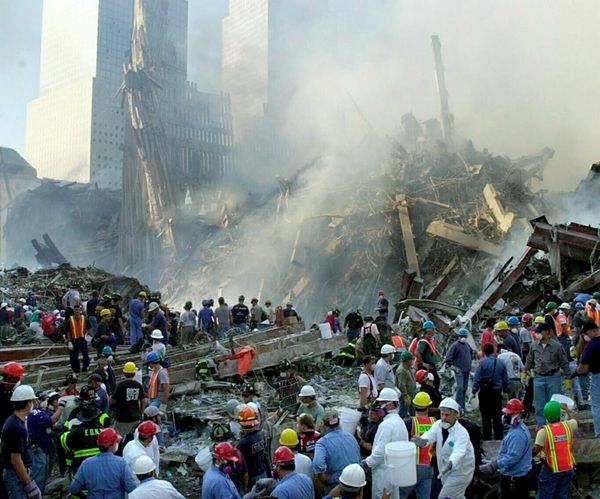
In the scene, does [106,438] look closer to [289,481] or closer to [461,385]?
[289,481]

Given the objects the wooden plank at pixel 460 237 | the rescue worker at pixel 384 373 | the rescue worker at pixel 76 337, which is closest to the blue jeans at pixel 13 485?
the rescue worker at pixel 384 373

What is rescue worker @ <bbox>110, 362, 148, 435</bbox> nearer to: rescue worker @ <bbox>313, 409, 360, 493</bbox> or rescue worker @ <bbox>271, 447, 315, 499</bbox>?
rescue worker @ <bbox>313, 409, 360, 493</bbox>

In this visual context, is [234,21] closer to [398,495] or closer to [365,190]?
[365,190]

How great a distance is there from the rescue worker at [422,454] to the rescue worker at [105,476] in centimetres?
217

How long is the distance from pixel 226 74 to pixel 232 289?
5119 centimetres

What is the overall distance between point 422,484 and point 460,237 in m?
14.3

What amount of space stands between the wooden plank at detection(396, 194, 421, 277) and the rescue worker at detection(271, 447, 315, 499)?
1547 cm

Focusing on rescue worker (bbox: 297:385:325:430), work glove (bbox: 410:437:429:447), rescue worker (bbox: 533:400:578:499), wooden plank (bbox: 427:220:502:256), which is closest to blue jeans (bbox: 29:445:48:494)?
rescue worker (bbox: 297:385:325:430)

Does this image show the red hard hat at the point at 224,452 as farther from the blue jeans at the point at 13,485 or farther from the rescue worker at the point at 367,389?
the rescue worker at the point at 367,389

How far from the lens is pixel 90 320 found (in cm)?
1182

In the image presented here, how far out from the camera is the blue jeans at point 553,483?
182 inches

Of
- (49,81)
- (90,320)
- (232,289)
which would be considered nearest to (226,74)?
(49,81)

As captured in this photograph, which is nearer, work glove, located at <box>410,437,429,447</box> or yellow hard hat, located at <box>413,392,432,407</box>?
work glove, located at <box>410,437,429,447</box>

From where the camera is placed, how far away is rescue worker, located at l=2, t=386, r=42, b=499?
4.27 metres
